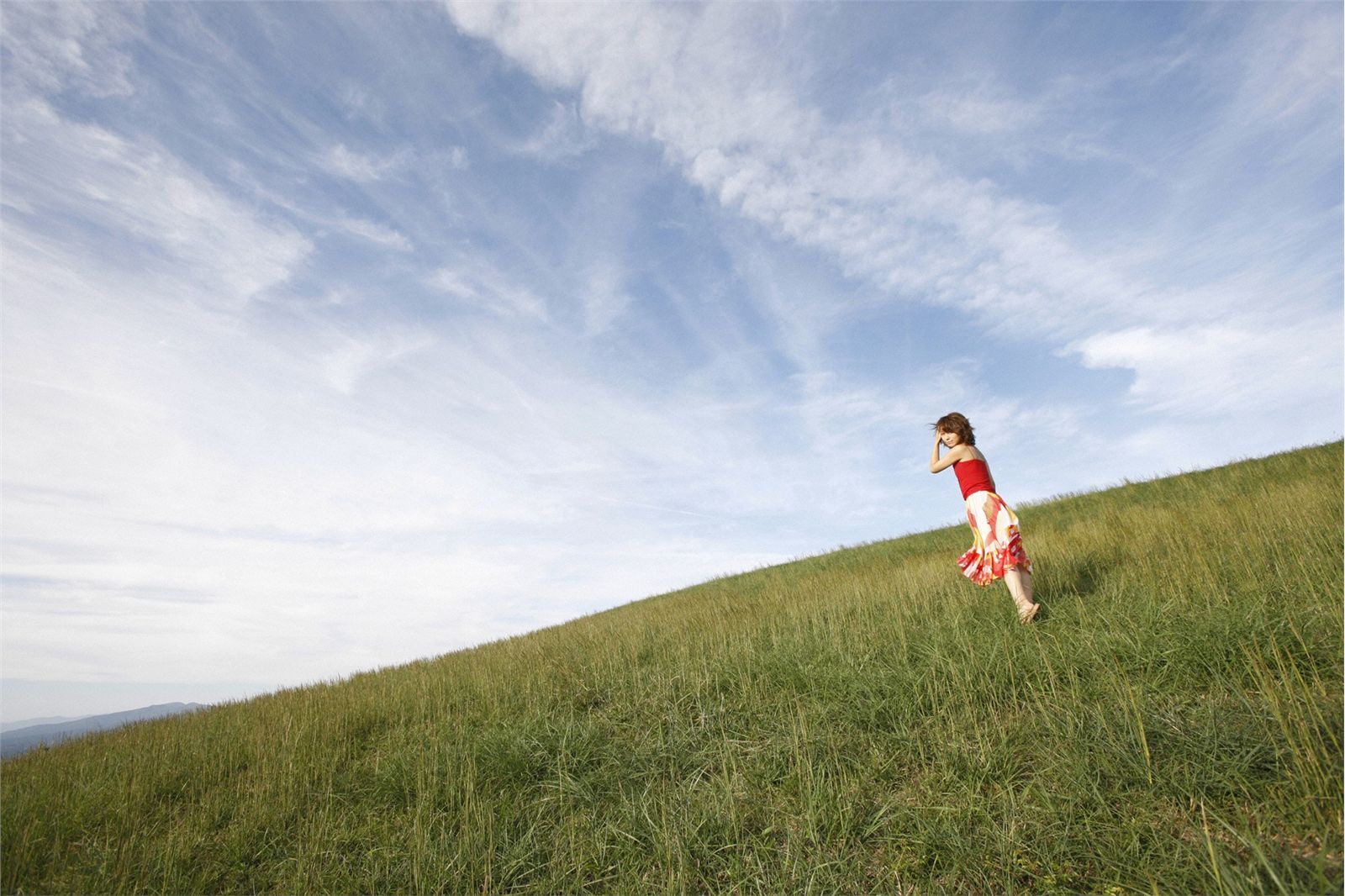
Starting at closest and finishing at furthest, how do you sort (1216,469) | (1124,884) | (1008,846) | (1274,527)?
(1124,884) → (1008,846) → (1274,527) → (1216,469)

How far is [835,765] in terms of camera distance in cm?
447

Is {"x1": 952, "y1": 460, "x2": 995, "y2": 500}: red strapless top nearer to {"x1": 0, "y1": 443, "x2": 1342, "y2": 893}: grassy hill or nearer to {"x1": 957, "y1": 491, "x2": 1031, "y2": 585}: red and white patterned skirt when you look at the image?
{"x1": 957, "y1": 491, "x2": 1031, "y2": 585}: red and white patterned skirt

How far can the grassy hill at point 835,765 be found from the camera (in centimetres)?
337

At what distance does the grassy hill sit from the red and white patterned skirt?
533mm

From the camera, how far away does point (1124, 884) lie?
2.97m

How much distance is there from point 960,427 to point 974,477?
0.64 meters

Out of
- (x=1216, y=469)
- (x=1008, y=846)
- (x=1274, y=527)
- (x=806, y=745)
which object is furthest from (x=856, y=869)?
(x=1216, y=469)

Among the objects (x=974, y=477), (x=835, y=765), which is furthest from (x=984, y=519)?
(x=835, y=765)

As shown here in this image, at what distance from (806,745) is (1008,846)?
5.27ft

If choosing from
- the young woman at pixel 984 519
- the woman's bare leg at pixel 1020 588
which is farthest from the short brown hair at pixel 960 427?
the woman's bare leg at pixel 1020 588

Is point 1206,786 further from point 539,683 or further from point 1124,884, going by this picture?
point 539,683

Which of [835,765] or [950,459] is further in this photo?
[950,459]

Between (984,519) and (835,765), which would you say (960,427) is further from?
(835,765)

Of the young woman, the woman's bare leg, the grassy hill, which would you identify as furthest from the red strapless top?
the grassy hill
